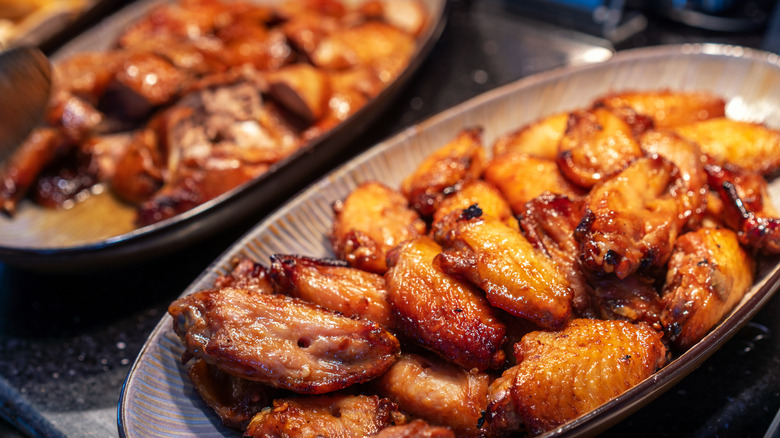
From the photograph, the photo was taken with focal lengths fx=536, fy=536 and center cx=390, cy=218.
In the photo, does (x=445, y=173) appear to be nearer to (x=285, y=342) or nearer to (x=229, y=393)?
(x=285, y=342)

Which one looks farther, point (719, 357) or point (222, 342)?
point (719, 357)

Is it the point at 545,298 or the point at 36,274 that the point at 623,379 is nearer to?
the point at 545,298

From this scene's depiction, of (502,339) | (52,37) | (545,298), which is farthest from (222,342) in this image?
(52,37)

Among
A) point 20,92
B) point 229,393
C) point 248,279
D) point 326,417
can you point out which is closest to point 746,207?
point 326,417

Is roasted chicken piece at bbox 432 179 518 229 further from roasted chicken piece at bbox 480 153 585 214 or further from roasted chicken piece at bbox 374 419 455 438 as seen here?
roasted chicken piece at bbox 374 419 455 438

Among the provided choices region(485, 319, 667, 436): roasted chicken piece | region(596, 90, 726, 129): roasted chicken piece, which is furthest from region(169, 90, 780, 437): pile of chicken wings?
region(596, 90, 726, 129): roasted chicken piece

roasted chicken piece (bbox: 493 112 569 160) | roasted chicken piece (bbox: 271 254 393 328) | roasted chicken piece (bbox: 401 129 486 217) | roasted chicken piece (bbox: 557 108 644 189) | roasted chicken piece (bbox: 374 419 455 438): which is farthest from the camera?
roasted chicken piece (bbox: 493 112 569 160)
